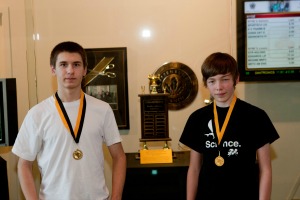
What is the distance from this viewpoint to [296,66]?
262cm

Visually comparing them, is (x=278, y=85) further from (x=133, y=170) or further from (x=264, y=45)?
(x=133, y=170)

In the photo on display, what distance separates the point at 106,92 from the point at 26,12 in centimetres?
88

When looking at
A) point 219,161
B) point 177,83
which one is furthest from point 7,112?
point 219,161

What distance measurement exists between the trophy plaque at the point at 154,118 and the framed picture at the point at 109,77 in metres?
0.36

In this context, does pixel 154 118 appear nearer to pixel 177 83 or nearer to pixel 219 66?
pixel 177 83

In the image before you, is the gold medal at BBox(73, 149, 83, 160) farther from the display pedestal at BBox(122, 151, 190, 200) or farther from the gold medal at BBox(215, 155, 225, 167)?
the gold medal at BBox(215, 155, 225, 167)

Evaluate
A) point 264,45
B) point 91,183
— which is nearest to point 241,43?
point 264,45

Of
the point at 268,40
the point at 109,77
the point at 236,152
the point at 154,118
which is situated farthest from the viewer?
the point at 109,77

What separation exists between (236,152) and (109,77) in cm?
132

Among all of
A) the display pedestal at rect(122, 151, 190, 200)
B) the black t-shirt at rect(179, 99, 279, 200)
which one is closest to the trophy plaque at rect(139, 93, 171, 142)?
the display pedestal at rect(122, 151, 190, 200)

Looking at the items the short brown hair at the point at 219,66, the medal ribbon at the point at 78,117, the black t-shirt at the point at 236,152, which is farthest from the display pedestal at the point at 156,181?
the short brown hair at the point at 219,66

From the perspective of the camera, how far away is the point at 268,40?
259 centimetres

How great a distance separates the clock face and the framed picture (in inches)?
10.9

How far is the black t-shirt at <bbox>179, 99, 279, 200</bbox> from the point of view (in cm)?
172
